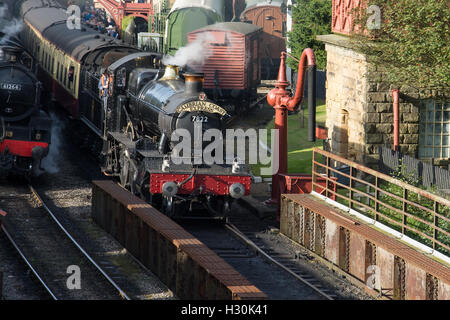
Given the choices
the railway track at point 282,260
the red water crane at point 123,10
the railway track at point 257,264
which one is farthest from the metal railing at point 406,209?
the red water crane at point 123,10

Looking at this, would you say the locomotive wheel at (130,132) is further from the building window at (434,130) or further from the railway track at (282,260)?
the building window at (434,130)

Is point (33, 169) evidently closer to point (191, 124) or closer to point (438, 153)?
point (191, 124)

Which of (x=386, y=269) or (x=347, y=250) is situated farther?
(x=347, y=250)

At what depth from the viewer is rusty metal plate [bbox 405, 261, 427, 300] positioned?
15.3m

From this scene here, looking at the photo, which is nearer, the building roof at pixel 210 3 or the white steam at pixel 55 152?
the white steam at pixel 55 152

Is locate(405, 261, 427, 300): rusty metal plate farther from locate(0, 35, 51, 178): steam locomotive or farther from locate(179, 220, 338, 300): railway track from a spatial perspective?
locate(0, 35, 51, 178): steam locomotive

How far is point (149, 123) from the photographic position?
898 inches

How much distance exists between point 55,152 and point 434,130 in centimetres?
1208

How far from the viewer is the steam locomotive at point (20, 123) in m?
24.8

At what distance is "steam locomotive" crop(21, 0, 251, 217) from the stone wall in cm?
483

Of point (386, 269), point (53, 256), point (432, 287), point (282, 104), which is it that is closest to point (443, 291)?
point (432, 287)

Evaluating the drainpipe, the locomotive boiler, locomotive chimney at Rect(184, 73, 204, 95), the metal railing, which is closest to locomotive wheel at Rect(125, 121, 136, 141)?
the locomotive boiler

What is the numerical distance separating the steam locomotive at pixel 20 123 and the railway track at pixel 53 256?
148cm

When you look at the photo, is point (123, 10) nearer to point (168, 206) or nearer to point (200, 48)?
point (200, 48)
